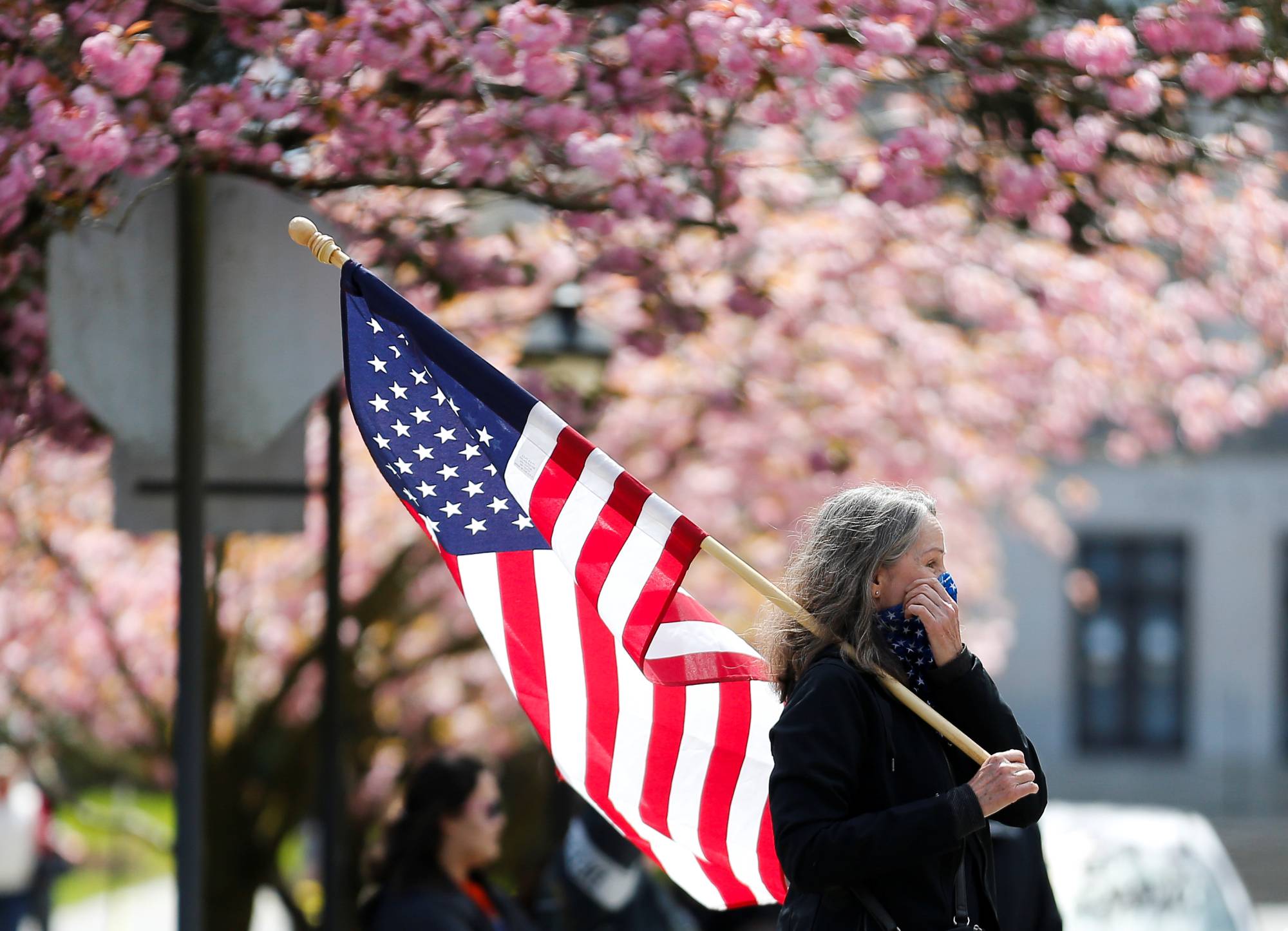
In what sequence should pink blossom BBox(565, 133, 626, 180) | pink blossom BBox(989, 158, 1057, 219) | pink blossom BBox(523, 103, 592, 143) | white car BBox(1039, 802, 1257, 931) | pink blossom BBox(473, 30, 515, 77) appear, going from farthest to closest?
white car BBox(1039, 802, 1257, 931) < pink blossom BBox(989, 158, 1057, 219) < pink blossom BBox(523, 103, 592, 143) < pink blossom BBox(565, 133, 626, 180) < pink blossom BBox(473, 30, 515, 77)

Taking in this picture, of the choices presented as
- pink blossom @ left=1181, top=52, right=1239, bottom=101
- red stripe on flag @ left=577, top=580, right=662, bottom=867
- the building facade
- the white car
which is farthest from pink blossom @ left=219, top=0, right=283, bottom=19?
the building facade

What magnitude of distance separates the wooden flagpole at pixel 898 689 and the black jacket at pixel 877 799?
0.03 m

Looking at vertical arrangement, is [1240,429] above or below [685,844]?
below

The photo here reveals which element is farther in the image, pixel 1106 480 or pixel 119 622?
pixel 1106 480

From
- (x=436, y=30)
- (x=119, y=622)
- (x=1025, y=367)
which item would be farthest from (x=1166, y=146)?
(x=119, y=622)

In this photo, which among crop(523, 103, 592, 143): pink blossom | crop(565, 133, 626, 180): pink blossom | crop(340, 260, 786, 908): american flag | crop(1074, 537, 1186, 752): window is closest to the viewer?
crop(340, 260, 786, 908): american flag

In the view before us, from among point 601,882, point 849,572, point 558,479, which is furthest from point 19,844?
point 849,572

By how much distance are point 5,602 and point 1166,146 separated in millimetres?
7892

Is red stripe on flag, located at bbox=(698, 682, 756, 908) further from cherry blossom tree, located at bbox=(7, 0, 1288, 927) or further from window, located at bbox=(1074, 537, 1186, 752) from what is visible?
window, located at bbox=(1074, 537, 1186, 752)

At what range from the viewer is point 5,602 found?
423 inches

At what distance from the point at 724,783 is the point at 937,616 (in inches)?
35.2

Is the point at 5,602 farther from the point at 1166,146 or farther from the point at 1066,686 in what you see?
the point at 1066,686

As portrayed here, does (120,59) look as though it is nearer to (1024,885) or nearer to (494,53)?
(494,53)

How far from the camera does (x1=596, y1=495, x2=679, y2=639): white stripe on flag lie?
3221 mm
